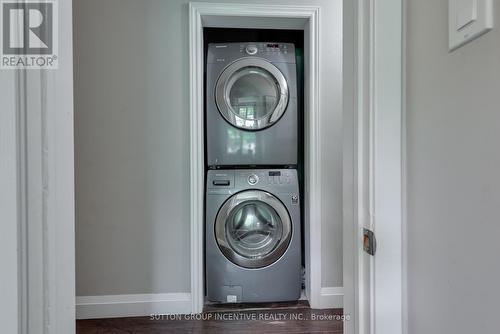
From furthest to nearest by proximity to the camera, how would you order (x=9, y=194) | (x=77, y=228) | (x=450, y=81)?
(x=77, y=228), (x=450, y=81), (x=9, y=194)

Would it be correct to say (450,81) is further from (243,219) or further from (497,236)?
(243,219)

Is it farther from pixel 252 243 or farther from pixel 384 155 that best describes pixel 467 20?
pixel 252 243

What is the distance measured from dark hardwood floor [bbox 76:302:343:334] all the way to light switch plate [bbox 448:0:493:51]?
5.60 ft

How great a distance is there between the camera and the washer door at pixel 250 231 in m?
2.00

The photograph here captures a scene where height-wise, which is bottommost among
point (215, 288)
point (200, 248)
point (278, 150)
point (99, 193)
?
point (215, 288)

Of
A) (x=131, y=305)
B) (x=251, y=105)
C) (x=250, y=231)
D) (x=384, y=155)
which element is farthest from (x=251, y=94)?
(x=131, y=305)

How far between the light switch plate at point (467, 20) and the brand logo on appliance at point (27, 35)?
730 mm

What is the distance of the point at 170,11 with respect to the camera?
1866 mm

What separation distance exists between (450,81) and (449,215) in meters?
0.27

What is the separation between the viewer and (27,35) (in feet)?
1.55

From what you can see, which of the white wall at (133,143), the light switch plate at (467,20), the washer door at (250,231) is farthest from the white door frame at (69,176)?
the white wall at (133,143)

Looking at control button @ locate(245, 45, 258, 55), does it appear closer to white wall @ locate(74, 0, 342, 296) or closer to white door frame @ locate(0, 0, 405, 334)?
white wall @ locate(74, 0, 342, 296)

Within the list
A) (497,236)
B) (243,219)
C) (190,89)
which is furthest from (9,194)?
(243,219)

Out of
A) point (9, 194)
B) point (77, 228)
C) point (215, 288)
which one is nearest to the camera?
point (9, 194)
